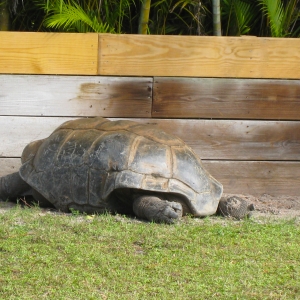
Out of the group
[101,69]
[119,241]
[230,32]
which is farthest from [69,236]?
[230,32]

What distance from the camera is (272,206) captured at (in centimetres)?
664

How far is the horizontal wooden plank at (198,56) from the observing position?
6.70m

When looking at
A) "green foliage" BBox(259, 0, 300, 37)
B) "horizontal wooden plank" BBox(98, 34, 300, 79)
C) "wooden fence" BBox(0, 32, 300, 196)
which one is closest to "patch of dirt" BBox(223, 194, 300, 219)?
"wooden fence" BBox(0, 32, 300, 196)

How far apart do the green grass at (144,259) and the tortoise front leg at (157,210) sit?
81 millimetres

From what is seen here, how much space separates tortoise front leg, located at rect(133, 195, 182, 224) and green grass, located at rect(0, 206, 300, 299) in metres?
0.08

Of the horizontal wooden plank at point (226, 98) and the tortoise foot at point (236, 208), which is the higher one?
the horizontal wooden plank at point (226, 98)

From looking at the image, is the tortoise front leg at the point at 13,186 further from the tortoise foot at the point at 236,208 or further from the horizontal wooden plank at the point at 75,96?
the tortoise foot at the point at 236,208

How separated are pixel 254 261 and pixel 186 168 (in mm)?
1434

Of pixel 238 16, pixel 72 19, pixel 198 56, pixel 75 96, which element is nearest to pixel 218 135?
pixel 198 56

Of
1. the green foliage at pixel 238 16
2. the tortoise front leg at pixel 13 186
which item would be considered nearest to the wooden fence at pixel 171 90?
the tortoise front leg at pixel 13 186

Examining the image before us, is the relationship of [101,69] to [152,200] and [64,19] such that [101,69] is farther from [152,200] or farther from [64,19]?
[152,200]

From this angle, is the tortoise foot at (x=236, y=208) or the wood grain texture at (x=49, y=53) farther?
the wood grain texture at (x=49, y=53)

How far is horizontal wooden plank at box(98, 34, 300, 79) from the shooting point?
670 cm

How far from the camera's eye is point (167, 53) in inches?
264
